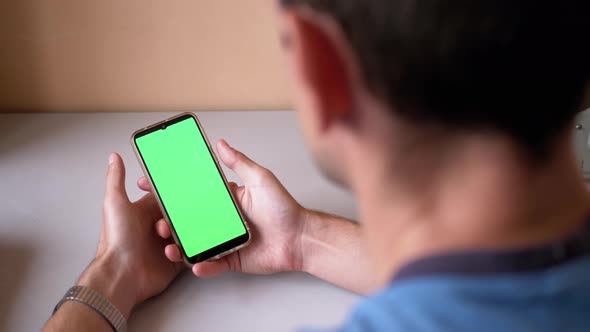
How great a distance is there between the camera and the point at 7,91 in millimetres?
987

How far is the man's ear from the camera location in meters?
0.39

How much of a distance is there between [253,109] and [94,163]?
0.86 feet

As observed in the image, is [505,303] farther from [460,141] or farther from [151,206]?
[151,206]

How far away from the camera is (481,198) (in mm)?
374

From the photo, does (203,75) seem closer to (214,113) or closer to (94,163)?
(214,113)

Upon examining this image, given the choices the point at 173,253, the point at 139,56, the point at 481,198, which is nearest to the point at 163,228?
the point at 173,253

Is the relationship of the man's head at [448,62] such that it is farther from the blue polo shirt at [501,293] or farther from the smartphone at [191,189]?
the smartphone at [191,189]

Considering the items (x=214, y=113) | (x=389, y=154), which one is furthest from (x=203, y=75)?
(x=389, y=154)

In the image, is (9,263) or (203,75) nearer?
(9,263)

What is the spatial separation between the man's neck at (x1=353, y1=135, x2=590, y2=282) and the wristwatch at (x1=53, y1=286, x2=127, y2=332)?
37cm

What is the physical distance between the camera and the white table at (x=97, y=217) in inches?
27.0

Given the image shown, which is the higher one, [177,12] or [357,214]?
[177,12]

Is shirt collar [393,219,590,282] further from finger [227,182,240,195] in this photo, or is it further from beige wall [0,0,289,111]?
beige wall [0,0,289,111]

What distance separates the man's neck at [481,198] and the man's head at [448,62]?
0.6 inches
